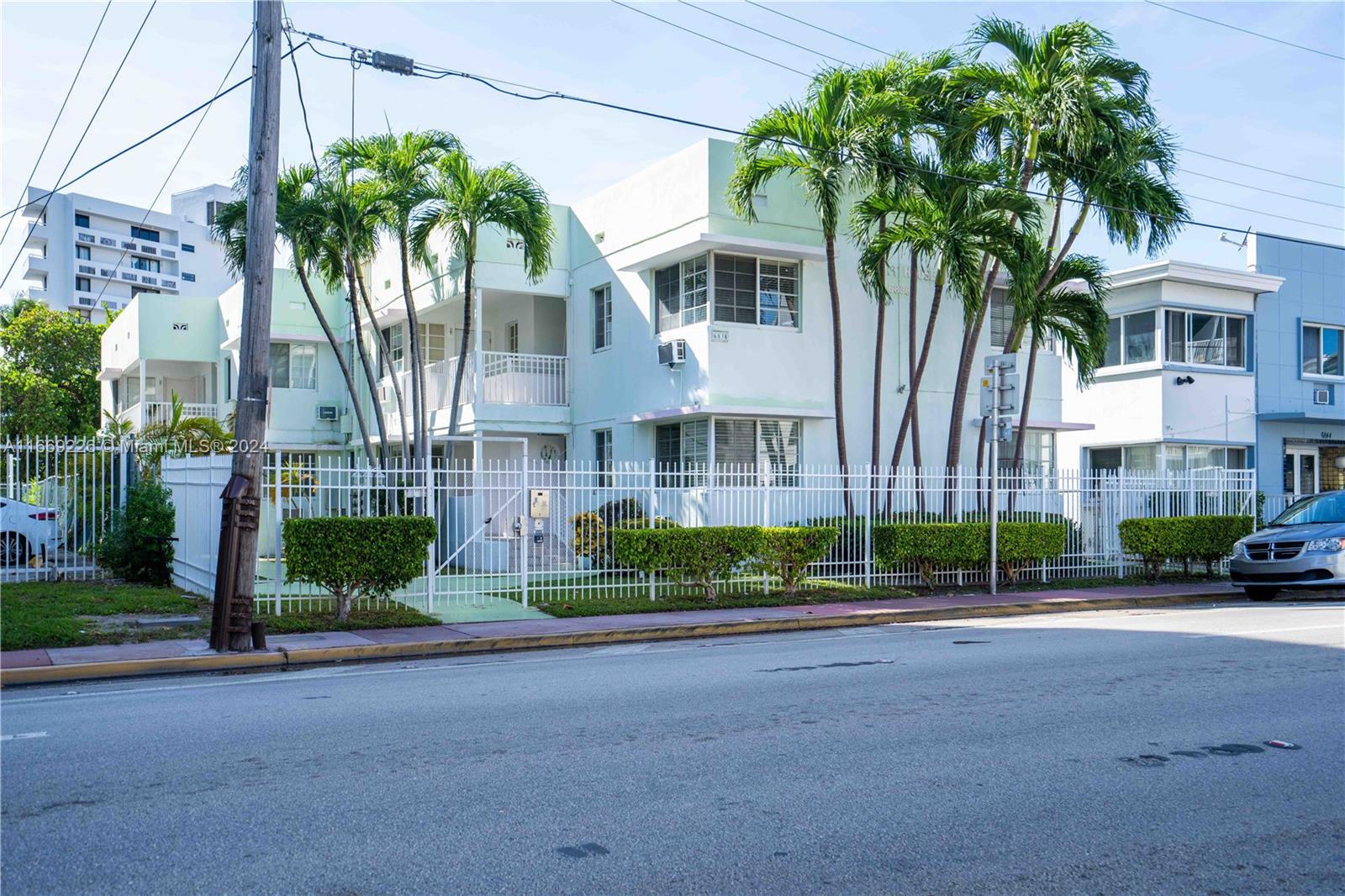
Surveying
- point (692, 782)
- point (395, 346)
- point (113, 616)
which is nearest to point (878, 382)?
point (113, 616)

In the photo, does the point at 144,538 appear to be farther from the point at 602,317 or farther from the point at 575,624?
the point at 602,317

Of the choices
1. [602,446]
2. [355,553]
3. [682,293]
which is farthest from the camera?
[602,446]

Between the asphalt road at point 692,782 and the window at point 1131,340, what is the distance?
19.0 meters

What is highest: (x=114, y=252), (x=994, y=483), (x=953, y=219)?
(x=114, y=252)

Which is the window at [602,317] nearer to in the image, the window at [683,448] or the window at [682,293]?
the window at [682,293]

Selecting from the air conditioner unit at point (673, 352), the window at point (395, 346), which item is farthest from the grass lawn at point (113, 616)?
→ the window at point (395, 346)

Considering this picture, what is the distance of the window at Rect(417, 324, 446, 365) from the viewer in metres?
28.4

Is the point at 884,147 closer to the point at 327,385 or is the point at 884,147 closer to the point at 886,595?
the point at 886,595

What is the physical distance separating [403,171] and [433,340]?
7.80 metres

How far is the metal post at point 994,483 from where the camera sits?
56.4 ft

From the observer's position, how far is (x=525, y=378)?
24141 mm

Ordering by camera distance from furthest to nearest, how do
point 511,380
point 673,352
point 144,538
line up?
point 511,380
point 673,352
point 144,538

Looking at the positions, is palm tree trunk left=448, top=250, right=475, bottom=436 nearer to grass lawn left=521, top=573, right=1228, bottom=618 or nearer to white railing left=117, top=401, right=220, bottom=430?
grass lawn left=521, top=573, right=1228, bottom=618

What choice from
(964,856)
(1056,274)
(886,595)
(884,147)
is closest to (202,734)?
(964,856)
